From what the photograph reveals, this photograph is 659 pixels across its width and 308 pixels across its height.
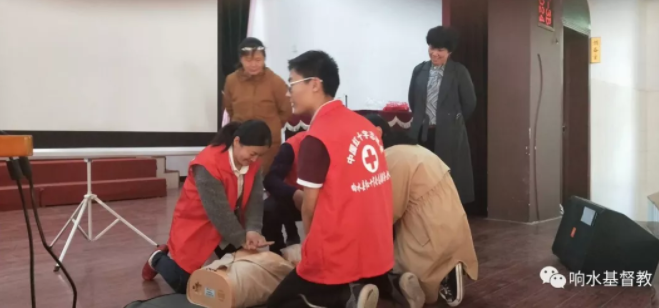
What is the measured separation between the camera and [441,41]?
9.71 ft

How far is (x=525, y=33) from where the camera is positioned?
11.7ft

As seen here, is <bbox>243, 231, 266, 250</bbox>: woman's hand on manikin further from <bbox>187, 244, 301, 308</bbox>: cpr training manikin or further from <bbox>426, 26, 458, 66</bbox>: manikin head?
<bbox>426, 26, 458, 66</bbox>: manikin head

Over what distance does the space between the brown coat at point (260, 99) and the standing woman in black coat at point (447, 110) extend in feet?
3.36

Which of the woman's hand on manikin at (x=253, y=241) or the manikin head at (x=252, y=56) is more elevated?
the manikin head at (x=252, y=56)

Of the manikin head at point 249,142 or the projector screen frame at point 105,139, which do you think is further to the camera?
the projector screen frame at point 105,139

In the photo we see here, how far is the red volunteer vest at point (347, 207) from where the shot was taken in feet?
4.77

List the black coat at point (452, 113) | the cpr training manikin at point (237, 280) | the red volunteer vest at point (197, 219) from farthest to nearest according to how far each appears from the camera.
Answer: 1. the black coat at point (452, 113)
2. the red volunteer vest at point (197, 219)
3. the cpr training manikin at point (237, 280)

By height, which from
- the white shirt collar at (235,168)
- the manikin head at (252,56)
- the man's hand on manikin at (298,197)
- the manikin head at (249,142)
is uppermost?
the manikin head at (252,56)

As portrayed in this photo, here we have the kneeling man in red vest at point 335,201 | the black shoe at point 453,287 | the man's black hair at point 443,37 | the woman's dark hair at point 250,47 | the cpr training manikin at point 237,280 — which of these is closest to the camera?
the kneeling man in red vest at point 335,201

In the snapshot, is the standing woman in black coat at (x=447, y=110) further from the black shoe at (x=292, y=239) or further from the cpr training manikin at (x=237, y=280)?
the cpr training manikin at (x=237, y=280)

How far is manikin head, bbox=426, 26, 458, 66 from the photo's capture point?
9.65ft

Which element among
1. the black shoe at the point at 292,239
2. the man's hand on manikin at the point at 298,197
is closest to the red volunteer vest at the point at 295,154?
the man's hand on manikin at the point at 298,197

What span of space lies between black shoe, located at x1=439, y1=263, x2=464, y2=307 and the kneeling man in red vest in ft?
1.22

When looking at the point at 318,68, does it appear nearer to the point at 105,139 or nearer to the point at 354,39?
the point at 105,139
